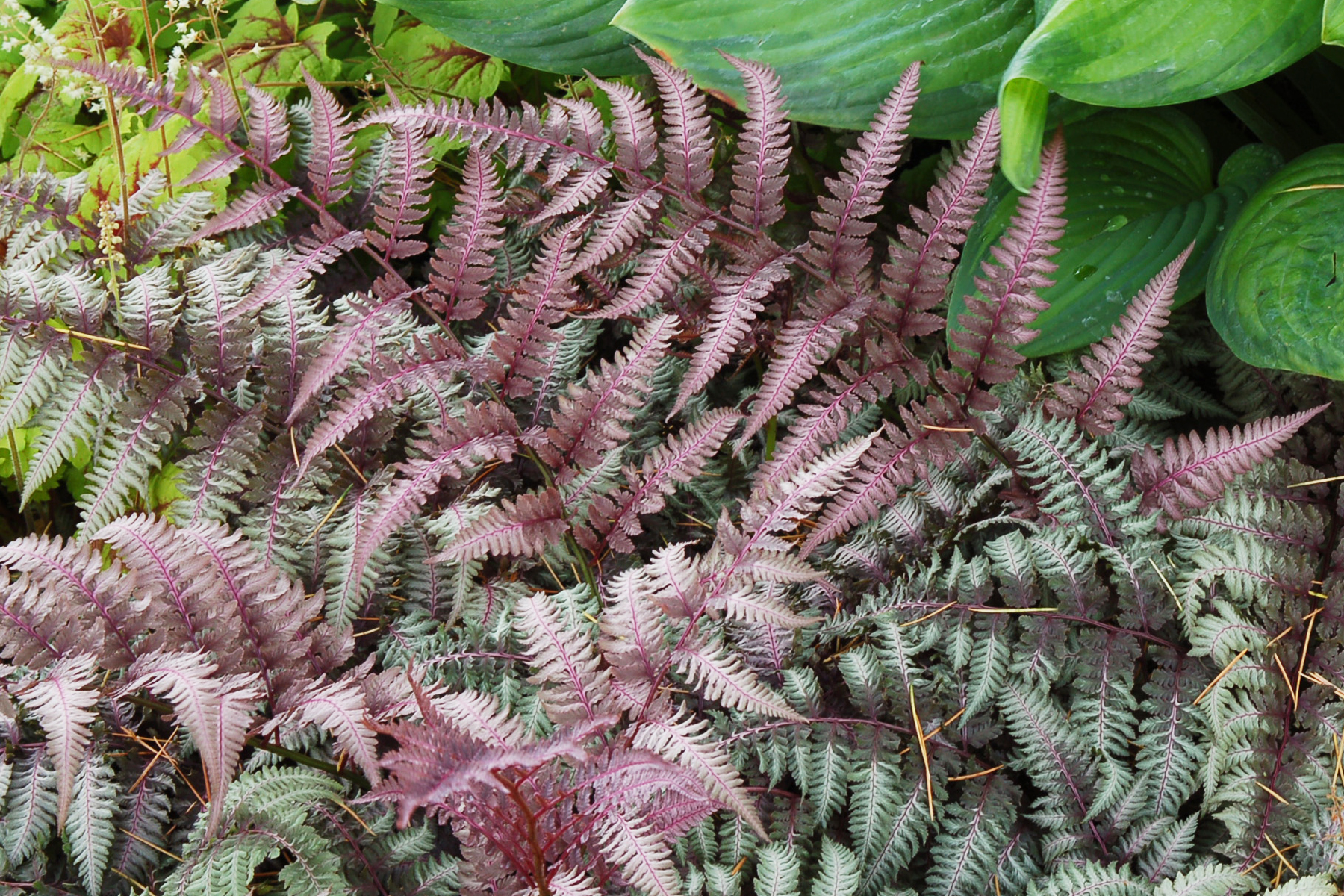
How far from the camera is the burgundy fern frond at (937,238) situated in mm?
1312

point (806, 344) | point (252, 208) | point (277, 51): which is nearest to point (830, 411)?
Result: point (806, 344)

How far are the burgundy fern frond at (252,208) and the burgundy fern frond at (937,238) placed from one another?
2.85 feet

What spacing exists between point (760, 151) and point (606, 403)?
1.31 ft

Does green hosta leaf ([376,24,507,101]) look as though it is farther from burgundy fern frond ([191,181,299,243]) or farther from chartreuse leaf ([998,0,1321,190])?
chartreuse leaf ([998,0,1321,190])

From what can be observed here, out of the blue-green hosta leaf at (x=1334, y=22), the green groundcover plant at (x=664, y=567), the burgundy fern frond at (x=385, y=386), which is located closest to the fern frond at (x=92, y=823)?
the green groundcover plant at (x=664, y=567)

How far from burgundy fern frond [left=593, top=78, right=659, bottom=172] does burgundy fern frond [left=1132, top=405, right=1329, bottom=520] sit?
0.79 metres

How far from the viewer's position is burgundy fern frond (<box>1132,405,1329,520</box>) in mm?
1230

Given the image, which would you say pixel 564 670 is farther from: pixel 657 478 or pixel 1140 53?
pixel 1140 53

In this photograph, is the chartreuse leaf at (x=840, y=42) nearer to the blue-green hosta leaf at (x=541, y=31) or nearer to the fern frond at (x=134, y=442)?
the blue-green hosta leaf at (x=541, y=31)

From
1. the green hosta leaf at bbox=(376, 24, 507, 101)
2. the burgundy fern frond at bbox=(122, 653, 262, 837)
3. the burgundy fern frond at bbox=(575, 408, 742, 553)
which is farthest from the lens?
the green hosta leaf at bbox=(376, 24, 507, 101)

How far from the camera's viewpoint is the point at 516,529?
1302 millimetres

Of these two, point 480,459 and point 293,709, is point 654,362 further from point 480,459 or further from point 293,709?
point 293,709

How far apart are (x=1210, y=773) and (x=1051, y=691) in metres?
0.22

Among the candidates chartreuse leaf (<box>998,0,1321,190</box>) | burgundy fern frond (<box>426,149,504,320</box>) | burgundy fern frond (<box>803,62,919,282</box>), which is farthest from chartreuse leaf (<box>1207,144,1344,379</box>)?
burgundy fern frond (<box>426,149,504,320</box>)
